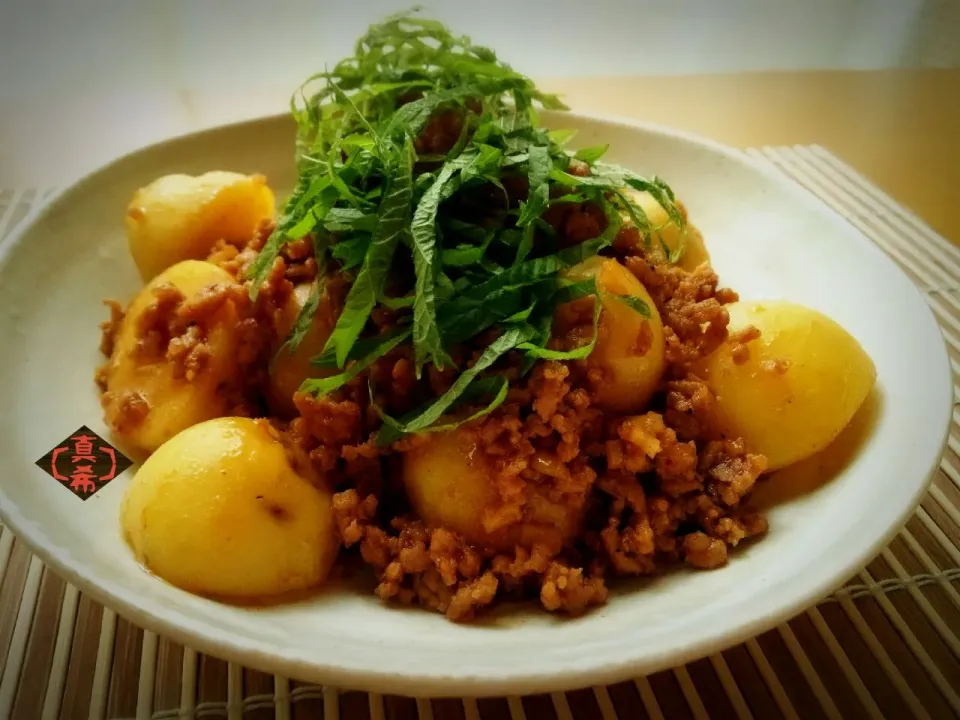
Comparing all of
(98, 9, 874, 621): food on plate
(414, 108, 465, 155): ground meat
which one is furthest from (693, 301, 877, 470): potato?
(414, 108, 465, 155): ground meat

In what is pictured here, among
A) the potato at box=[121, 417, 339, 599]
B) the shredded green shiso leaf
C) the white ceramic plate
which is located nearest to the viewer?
the white ceramic plate

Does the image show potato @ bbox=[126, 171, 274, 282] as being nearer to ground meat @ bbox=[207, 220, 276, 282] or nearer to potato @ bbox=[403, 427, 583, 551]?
ground meat @ bbox=[207, 220, 276, 282]

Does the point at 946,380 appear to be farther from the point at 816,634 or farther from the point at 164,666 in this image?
the point at 164,666

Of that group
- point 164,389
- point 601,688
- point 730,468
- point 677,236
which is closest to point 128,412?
point 164,389

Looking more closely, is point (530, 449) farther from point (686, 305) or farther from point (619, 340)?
point (686, 305)

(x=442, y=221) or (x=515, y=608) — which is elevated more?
(x=442, y=221)

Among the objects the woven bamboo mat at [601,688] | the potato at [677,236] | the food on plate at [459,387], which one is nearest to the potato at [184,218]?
the food on plate at [459,387]

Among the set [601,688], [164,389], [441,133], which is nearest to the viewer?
[601,688]
